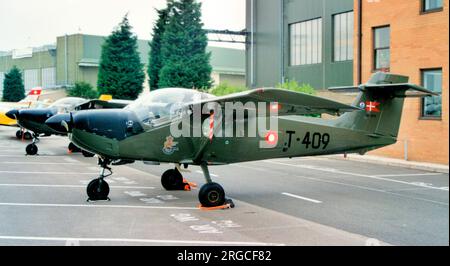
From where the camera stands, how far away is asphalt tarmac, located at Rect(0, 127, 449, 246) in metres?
6.81

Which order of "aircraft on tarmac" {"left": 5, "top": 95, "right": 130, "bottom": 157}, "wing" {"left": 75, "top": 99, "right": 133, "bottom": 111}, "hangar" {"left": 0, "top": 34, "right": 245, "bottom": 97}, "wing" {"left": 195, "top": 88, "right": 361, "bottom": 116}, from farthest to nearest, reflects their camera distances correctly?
"hangar" {"left": 0, "top": 34, "right": 245, "bottom": 97} → "wing" {"left": 75, "top": 99, "right": 133, "bottom": 111} → "aircraft on tarmac" {"left": 5, "top": 95, "right": 130, "bottom": 157} → "wing" {"left": 195, "top": 88, "right": 361, "bottom": 116}

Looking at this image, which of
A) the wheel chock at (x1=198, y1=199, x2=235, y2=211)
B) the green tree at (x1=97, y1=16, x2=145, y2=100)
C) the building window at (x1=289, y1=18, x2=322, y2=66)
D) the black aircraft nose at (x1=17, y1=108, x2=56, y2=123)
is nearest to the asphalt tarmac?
the wheel chock at (x1=198, y1=199, x2=235, y2=211)

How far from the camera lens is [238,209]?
352 inches

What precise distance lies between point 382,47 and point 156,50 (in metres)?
14.7

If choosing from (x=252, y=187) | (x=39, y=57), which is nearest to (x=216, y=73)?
(x=39, y=57)

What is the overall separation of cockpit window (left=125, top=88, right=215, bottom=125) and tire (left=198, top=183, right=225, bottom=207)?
156cm

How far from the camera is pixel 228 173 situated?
1439 centimetres

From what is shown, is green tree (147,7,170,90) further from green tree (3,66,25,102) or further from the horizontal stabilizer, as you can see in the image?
the horizontal stabilizer

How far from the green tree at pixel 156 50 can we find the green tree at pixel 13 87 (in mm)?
14164

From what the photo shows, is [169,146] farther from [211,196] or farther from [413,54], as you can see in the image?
[413,54]

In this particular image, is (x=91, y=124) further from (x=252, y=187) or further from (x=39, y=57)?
(x=39, y=57)
